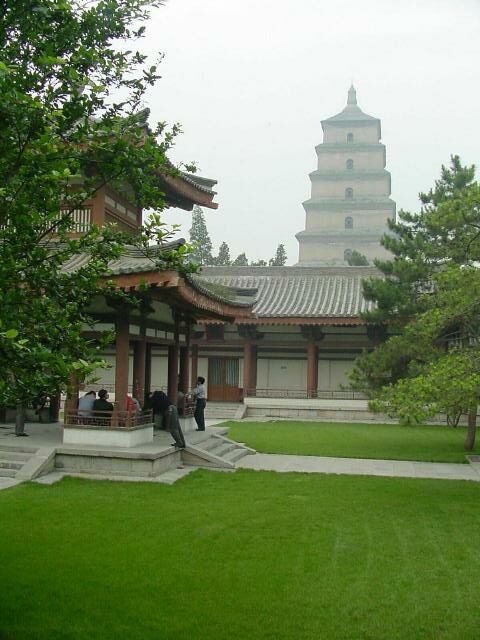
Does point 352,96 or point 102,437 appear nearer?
point 102,437

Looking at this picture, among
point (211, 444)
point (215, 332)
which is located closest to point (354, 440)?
point (211, 444)

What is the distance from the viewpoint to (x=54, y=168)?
4.73m

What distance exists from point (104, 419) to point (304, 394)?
1869 cm

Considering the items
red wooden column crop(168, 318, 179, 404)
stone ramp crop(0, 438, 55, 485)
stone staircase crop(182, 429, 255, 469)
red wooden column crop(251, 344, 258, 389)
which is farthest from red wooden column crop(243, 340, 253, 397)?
stone ramp crop(0, 438, 55, 485)

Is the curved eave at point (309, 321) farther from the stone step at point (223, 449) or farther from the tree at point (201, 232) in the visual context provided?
the tree at point (201, 232)

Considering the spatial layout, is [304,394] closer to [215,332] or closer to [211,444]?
[215,332]

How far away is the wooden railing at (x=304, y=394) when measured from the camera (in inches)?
1195

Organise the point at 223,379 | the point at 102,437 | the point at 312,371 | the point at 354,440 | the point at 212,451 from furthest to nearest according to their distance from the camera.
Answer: the point at 223,379
the point at 312,371
the point at 354,440
the point at 212,451
the point at 102,437

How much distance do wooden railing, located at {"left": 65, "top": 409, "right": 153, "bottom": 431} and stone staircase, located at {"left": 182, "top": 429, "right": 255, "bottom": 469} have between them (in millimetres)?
1285

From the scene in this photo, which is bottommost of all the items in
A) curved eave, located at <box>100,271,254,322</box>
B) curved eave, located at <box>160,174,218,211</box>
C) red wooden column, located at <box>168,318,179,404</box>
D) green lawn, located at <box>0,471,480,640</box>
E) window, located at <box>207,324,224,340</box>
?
green lawn, located at <box>0,471,480,640</box>

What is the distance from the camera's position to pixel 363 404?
29.6m

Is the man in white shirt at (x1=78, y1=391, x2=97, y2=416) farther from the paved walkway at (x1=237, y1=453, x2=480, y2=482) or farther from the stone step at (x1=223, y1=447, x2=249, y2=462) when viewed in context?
the paved walkway at (x1=237, y1=453, x2=480, y2=482)

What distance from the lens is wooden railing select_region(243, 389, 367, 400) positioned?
30.3 meters

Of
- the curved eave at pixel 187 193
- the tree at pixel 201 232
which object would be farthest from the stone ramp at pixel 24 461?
the tree at pixel 201 232
